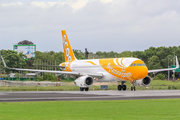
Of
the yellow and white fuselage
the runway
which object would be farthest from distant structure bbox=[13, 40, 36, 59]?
the runway

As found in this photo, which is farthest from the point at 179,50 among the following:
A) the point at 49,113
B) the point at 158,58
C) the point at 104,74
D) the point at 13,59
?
the point at 49,113

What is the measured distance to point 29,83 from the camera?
6397 cm

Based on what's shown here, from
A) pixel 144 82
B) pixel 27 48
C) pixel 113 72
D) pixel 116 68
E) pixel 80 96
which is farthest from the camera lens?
pixel 27 48

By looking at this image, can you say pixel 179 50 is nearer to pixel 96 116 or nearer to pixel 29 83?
pixel 29 83

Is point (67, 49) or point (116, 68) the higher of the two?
point (67, 49)

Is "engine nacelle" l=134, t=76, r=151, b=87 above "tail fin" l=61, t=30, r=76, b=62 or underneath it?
underneath

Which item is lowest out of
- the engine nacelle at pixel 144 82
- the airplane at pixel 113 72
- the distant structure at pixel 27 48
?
the engine nacelle at pixel 144 82

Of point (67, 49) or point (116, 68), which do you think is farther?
point (67, 49)

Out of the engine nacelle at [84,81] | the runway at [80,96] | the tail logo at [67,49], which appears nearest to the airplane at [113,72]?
the engine nacelle at [84,81]

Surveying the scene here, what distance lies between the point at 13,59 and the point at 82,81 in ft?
287

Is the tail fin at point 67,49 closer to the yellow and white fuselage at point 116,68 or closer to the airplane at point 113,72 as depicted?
the airplane at point 113,72

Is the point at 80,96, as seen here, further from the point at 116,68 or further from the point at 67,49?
the point at 67,49

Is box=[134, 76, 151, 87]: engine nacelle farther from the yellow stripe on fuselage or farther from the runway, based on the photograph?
the runway

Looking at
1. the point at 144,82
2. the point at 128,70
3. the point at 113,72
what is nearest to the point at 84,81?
the point at 113,72
